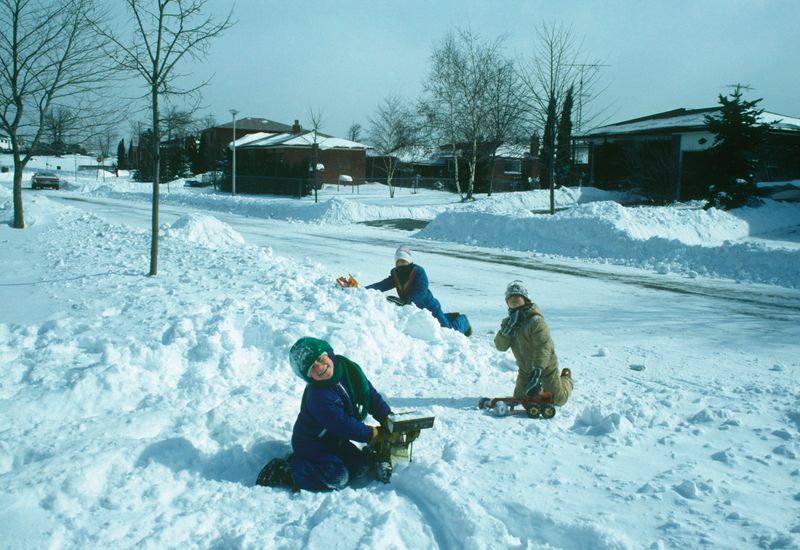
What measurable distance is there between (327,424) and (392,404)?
1509 mm

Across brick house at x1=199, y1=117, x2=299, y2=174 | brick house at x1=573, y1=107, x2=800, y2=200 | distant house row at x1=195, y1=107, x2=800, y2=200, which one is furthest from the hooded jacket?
brick house at x1=199, y1=117, x2=299, y2=174

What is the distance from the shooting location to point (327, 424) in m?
3.75

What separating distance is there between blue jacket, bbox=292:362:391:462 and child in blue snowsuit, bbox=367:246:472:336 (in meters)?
3.55

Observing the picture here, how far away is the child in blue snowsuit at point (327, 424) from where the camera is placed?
12.2ft

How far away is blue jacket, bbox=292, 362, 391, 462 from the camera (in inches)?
148

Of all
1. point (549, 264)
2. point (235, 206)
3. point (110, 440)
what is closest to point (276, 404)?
point (110, 440)

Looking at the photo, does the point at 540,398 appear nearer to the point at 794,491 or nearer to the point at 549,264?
the point at 794,491

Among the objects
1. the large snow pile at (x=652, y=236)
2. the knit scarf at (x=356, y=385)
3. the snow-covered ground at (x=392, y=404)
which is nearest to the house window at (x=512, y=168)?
the large snow pile at (x=652, y=236)

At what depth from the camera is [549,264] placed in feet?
46.4

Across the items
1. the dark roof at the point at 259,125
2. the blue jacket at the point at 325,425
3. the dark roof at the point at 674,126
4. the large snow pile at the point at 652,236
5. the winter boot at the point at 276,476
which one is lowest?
the winter boot at the point at 276,476

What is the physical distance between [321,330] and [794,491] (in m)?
3.94

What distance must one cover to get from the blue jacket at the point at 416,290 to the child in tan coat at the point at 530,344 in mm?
2347

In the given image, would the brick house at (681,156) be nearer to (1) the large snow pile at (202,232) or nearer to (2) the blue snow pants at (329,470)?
(1) the large snow pile at (202,232)

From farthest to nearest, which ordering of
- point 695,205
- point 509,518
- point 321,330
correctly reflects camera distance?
point 695,205, point 321,330, point 509,518
